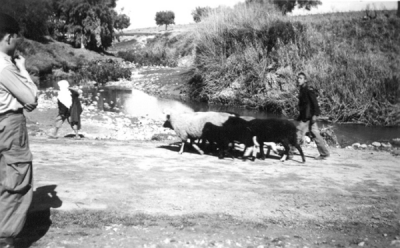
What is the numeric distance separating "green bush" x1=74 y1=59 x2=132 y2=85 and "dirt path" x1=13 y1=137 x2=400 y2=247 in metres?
27.9

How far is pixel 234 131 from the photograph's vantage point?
8.45 m

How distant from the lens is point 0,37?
3.52 meters

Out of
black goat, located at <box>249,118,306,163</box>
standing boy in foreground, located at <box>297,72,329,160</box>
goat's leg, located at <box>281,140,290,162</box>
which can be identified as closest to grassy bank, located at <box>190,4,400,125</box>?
standing boy in foreground, located at <box>297,72,329,160</box>

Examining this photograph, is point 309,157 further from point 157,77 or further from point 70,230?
point 157,77

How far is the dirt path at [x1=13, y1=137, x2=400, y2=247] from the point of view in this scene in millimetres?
4395

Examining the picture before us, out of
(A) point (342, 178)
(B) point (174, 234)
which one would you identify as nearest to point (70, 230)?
(B) point (174, 234)

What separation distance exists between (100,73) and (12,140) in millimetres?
33151

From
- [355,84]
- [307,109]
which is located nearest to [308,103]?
[307,109]

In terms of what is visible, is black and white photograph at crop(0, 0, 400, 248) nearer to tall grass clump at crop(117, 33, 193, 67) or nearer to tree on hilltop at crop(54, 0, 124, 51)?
tall grass clump at crop(117, 33, 193, 67)

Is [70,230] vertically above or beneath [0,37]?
beneath

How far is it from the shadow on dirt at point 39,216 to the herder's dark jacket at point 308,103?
5.37 metres

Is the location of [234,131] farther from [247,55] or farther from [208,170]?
[247,55]

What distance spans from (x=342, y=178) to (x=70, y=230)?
188 inches

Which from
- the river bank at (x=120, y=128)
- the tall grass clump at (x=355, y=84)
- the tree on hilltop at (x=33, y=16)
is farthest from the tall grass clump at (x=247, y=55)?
the tree on hilltop at (x=33, y=16)
